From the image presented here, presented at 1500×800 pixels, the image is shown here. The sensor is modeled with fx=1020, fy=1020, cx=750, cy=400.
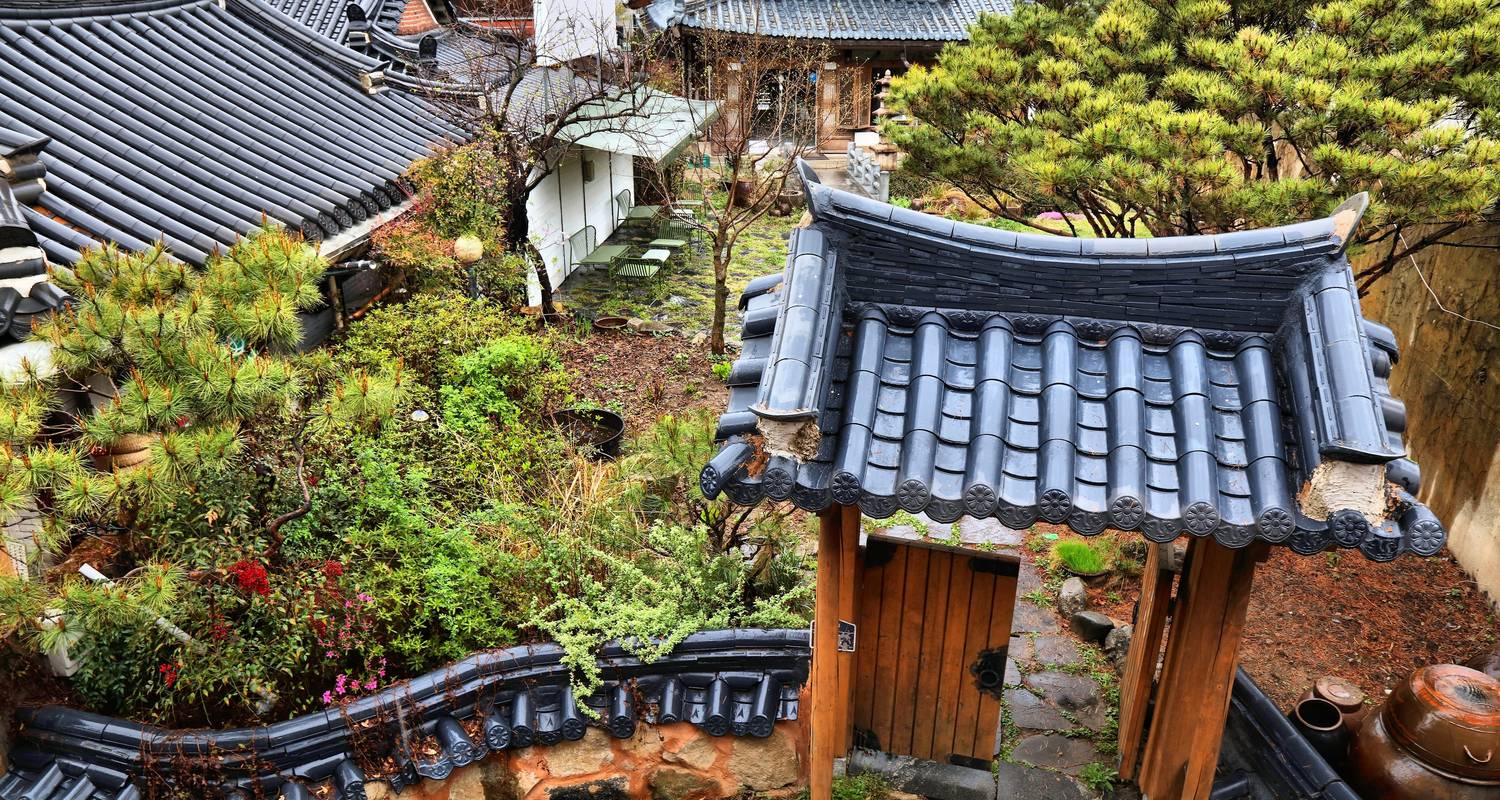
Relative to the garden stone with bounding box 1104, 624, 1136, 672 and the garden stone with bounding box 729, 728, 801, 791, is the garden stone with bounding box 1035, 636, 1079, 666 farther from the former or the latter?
the garden stone with bounding box 729, 728, 801, 791

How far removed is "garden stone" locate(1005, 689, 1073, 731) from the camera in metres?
7.73

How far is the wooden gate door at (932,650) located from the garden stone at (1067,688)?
1.36 metres

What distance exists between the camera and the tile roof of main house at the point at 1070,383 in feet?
14.1

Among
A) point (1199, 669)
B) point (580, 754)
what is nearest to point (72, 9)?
point (580, 754)

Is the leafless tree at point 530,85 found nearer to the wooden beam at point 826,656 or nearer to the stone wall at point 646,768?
the stone wall at point 646,768

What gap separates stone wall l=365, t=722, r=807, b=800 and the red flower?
5.70ft

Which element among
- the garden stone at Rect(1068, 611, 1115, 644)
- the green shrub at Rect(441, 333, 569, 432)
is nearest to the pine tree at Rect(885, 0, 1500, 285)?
the garden stone at Rect(1068, 611, 1115, 644)

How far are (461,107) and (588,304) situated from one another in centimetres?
496

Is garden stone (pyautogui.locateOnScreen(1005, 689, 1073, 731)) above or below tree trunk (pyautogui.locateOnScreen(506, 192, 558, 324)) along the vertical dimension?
below

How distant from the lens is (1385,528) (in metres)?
4.03

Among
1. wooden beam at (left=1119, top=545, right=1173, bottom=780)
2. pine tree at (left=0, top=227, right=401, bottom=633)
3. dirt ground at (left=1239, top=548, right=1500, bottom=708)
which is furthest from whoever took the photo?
dirt ground at (left=1239, top=548, right=1500, bottom=708)

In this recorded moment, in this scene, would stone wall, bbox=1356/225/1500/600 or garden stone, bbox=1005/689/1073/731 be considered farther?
stone wall, bbox=1356/225/1500/600

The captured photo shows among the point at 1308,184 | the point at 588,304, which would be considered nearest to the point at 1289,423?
the point at 1308,184

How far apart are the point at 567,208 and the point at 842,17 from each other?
14051mm
